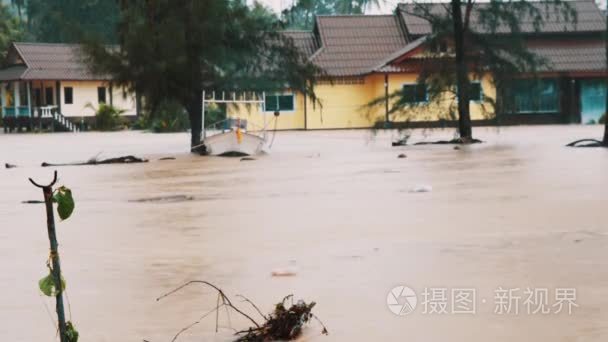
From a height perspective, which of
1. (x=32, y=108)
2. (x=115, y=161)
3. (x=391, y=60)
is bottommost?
(x=115, y=161)

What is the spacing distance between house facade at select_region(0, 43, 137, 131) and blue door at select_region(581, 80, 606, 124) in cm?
2138

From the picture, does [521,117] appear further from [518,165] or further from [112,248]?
[112,248]

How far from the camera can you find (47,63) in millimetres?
51438

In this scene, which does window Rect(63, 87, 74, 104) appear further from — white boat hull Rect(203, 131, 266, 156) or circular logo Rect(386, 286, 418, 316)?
circular logo Rect(386, 286, 418, 316)

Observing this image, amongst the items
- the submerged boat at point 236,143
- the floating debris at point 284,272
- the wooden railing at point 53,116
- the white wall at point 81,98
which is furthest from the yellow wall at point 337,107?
the floating debris at point 284,272

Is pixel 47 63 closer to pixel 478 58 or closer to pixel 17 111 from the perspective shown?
pixel 17 111

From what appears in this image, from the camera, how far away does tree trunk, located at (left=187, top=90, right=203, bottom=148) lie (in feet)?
84.1

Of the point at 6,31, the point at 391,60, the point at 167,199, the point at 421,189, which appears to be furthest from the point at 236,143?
the point at 6,31

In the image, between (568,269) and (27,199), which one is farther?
(27,199)

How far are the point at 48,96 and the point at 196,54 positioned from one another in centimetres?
3021

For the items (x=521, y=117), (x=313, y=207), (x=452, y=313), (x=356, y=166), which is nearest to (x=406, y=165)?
(x=356, y=166)

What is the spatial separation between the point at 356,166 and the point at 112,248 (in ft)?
33.6

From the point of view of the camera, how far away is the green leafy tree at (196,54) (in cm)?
2419

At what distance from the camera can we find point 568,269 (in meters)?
6.02
